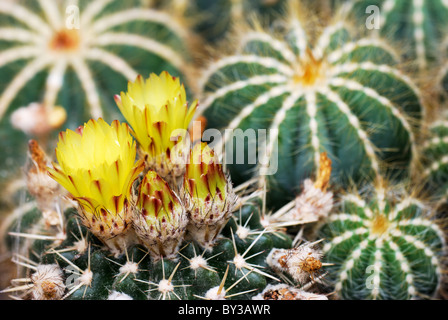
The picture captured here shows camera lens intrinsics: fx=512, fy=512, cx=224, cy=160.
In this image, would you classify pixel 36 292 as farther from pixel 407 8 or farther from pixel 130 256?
pixel 407 8

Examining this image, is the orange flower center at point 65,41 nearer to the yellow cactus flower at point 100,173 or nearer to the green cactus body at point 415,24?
the yellow cactus flower at point 100,173

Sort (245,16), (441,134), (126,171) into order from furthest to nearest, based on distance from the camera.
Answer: (245,16) → (441,134) → (126,171)

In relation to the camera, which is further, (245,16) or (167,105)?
(245,16)

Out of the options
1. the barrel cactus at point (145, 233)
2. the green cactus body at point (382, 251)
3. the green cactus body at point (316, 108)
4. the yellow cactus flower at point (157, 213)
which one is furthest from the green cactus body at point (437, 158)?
the yellow cactus flower at point (157, 213)

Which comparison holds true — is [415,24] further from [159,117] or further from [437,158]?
[159,117]

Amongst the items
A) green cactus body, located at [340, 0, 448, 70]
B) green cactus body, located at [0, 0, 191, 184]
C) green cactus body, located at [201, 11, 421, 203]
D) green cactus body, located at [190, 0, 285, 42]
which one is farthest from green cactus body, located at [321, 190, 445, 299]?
green cactus body, located at [190, 0, 285, 42]

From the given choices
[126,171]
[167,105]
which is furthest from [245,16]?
[126,171]

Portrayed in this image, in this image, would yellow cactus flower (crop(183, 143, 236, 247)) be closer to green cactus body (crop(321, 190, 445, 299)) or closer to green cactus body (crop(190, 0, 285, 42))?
green cactus body (crop(321, 190, 445, 299))
